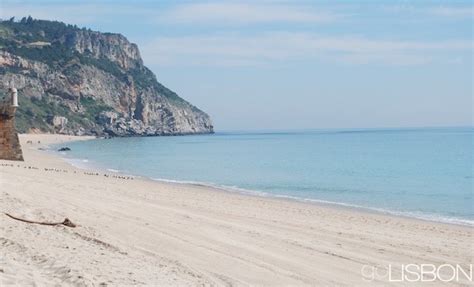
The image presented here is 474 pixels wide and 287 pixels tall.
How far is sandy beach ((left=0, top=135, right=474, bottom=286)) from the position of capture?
7969 mm

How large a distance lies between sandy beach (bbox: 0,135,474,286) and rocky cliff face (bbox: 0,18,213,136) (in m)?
105

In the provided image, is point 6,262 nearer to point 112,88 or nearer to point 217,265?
point 217,265

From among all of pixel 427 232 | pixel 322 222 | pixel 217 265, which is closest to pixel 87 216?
pixel 217 265

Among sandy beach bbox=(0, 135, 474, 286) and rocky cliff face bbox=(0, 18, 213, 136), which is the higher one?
rocky cliff face bbox=(0, 18, 213, 136)

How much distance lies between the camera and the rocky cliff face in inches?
5212

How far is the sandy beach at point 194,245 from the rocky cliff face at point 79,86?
10515 centimetres

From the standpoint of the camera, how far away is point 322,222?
16375 mm

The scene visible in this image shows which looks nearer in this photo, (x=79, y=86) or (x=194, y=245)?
(x=194, y=245)

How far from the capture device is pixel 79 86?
15038 centimetres

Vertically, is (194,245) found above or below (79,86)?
below

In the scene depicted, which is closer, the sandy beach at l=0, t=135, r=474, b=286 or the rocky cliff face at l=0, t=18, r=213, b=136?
the sandy beach at l=0, t=135, r=474, b=286

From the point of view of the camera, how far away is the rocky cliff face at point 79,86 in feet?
434

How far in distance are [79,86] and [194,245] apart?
479 feet

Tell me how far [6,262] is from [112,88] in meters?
158
